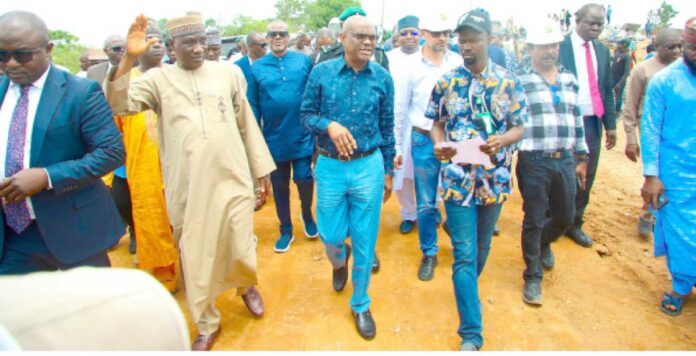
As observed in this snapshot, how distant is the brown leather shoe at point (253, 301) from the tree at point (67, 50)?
82.1ft

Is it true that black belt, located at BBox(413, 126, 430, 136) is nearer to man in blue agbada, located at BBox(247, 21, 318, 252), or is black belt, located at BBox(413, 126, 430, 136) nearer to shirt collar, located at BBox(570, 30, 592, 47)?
man in blue agbada, located at BBox(247, 21, 318, 252)

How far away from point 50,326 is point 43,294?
7 cm

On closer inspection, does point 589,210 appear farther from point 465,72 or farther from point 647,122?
point 465,72

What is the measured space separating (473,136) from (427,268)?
5.06ft

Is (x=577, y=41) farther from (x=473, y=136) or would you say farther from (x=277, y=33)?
(x=277, y=33)

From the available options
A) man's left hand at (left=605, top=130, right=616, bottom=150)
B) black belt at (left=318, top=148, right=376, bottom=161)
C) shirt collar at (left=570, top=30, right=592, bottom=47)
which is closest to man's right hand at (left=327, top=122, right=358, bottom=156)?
black belt at (left=318, top=148, right=376, bottom=161)

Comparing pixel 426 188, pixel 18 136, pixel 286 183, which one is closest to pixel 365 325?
pixel 426 188

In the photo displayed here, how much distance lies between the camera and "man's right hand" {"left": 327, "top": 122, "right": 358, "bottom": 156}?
2906 millimetres

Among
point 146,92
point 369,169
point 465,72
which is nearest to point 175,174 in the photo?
point 146,92

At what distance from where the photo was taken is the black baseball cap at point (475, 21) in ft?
9.07

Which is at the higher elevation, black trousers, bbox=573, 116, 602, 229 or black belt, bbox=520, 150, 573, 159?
black belt, bbox=520, 150, 573, 159

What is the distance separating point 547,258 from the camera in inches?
161

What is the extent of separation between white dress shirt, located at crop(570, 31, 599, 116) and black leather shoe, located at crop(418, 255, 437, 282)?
184 cm

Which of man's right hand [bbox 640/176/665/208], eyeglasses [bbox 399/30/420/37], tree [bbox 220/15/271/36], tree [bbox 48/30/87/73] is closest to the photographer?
man's right hand [bbox 640/176/665/208]
